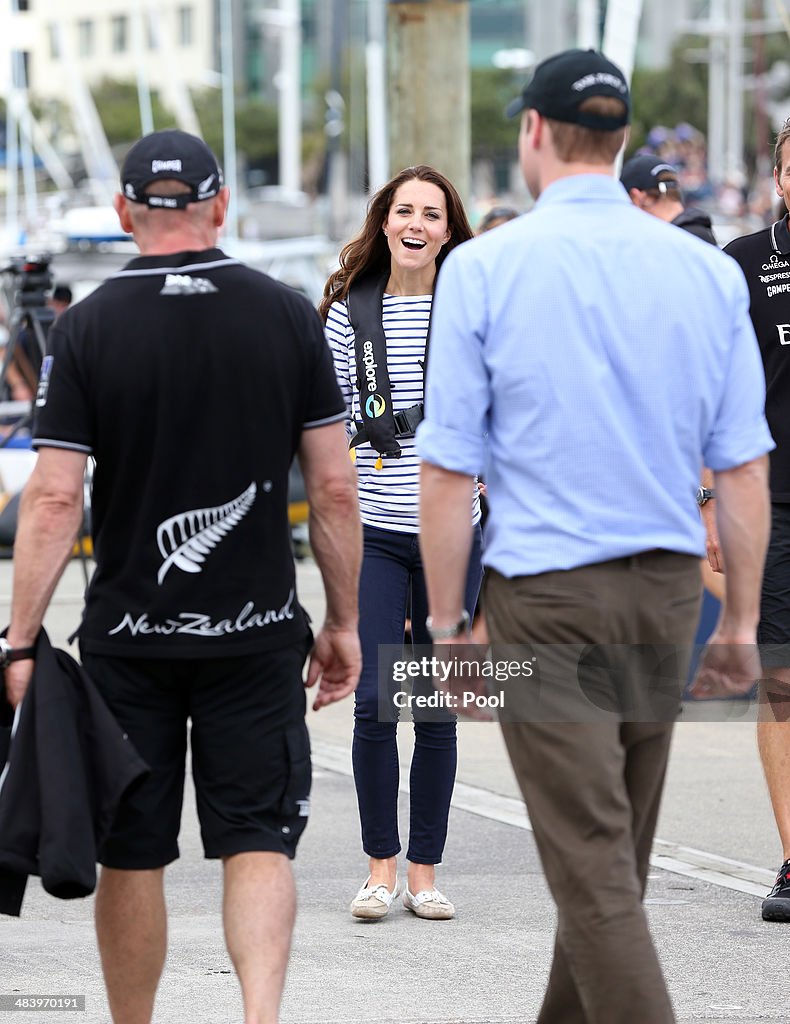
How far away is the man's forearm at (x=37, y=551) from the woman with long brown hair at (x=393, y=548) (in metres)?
1.70

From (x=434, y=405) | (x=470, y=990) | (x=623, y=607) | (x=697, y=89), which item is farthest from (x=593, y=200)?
(x=697, y=89)

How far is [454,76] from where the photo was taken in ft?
34.2

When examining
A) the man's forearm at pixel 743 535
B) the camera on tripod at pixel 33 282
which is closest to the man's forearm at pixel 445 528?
the man's forearm at pixel 743 535

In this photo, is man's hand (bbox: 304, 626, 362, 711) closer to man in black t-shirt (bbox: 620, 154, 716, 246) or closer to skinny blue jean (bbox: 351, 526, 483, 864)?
skinny blue jean (bbox: 351, 526, 483, 864)

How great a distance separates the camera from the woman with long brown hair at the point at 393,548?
214 inches

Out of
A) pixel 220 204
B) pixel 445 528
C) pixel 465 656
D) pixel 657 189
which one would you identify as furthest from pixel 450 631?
pixel 657 189

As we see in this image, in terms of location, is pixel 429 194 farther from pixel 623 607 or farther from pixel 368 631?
pixel 623 607

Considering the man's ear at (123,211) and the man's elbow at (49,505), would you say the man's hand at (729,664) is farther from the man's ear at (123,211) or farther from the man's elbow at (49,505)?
the man's ear at (123,211)

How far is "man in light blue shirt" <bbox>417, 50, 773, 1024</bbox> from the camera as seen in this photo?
133 inches

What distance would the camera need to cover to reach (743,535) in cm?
352

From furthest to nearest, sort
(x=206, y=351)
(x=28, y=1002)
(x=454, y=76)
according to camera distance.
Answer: (x=454, y=76) < (x=28, y=1002) < (x=206, y=351)

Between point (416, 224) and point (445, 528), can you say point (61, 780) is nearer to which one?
point (445, 528)

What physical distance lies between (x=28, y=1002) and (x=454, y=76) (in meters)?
6.93

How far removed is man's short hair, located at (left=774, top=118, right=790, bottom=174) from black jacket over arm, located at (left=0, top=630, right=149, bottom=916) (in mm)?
2802
